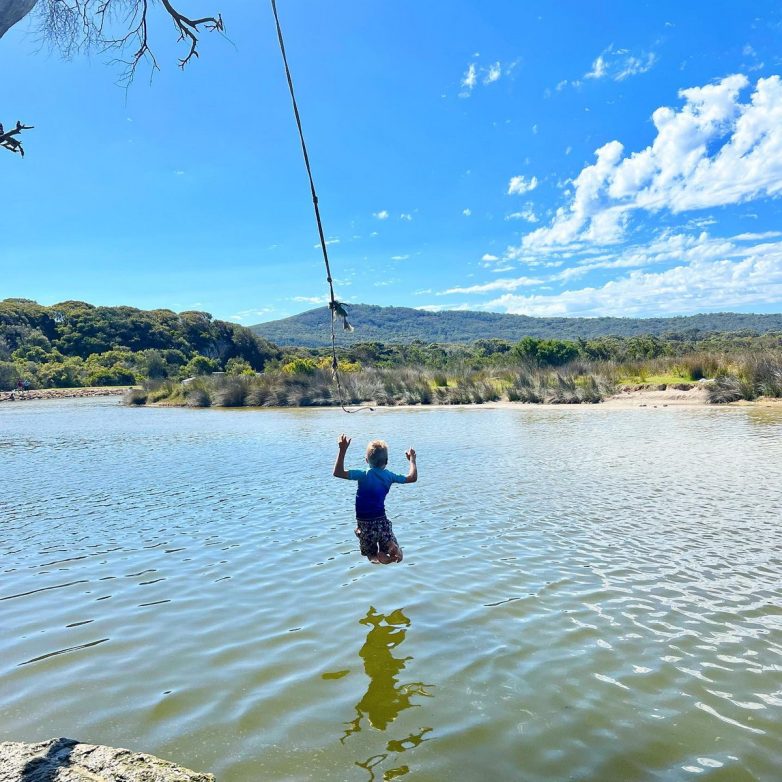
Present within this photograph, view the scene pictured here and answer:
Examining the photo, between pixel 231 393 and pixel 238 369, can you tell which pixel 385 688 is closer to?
pixel 231 393

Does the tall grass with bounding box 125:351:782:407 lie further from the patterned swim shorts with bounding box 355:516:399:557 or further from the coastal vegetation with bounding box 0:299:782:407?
the patterned swim shorts with bounding box 355:516:399:557

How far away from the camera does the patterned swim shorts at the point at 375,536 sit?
5.88 metres

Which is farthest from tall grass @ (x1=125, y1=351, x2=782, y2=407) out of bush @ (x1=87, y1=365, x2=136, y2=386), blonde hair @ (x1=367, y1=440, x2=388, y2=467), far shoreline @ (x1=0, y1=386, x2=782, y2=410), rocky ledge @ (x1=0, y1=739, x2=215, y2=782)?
bush @ (x1=87, y1=365, x2=136, y2=386)

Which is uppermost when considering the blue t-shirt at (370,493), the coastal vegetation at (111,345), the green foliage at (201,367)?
the coastal vegetation at (111,345)

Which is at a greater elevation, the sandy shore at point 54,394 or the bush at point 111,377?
the bush at point 111,377

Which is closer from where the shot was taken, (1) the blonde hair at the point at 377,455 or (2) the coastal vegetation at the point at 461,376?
(1) the blonde hair at the point at 377,455

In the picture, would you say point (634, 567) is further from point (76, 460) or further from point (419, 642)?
point (76, 460)

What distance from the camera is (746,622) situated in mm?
5020

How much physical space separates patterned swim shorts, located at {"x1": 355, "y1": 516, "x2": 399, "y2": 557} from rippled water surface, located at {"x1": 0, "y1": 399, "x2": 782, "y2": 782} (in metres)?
0.48

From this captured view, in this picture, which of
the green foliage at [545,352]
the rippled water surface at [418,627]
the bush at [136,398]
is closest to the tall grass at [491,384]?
the green foliage at [545,352]

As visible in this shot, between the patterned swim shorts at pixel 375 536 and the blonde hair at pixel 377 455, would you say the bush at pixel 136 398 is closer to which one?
the blonde hair at pixel 377 455

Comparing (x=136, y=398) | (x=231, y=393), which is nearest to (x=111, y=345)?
(x=136, y=398)

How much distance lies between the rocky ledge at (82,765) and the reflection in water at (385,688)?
3.23ft

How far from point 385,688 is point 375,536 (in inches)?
69.5
